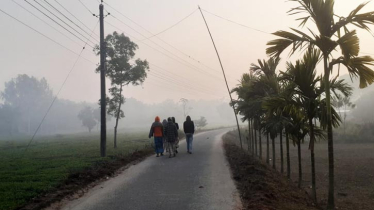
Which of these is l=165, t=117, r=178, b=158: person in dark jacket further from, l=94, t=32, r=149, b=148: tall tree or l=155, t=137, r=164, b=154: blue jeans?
l=94, t=32, r=149, b=148: tall tree

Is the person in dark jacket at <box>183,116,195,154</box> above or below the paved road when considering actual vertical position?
above

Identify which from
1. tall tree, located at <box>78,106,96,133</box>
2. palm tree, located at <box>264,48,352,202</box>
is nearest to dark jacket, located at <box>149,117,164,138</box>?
palm tree, located at <box>264,48,352,202</box>

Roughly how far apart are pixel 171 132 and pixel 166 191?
27.3 feet

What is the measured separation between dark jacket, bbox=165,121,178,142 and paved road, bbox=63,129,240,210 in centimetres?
402

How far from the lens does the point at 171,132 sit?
55.9 feet

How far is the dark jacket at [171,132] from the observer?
1688 cm

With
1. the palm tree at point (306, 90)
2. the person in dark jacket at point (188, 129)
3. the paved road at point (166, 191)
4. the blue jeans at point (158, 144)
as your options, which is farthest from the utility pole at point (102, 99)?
the palm tree at point (306, 90)

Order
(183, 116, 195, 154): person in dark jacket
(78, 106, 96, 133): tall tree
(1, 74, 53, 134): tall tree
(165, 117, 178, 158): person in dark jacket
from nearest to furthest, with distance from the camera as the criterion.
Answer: (165, 117, 178, 158): person in dark jacket, (183, 116, 195, 154): person in dark jacket, (78, 106, 96, 133): tall tree, (1, 74, 53, 134): tall tree

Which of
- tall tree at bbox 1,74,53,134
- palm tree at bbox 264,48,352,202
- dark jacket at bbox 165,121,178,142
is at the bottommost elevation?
dark jacket at bbox 165,121,178,142

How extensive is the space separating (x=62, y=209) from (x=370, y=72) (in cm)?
730

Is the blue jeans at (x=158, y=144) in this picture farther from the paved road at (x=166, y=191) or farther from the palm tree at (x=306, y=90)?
the palm tree at (x=306, y=90)

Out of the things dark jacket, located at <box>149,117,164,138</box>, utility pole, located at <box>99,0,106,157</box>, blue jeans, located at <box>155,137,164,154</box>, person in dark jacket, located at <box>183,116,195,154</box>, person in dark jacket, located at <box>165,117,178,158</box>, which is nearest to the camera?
person in dark jacket, located at <box>165,117,178,158</box>

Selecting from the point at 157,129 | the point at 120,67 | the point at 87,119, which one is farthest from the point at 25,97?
the point at 157,129

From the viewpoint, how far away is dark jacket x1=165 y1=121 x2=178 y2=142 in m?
16.9
